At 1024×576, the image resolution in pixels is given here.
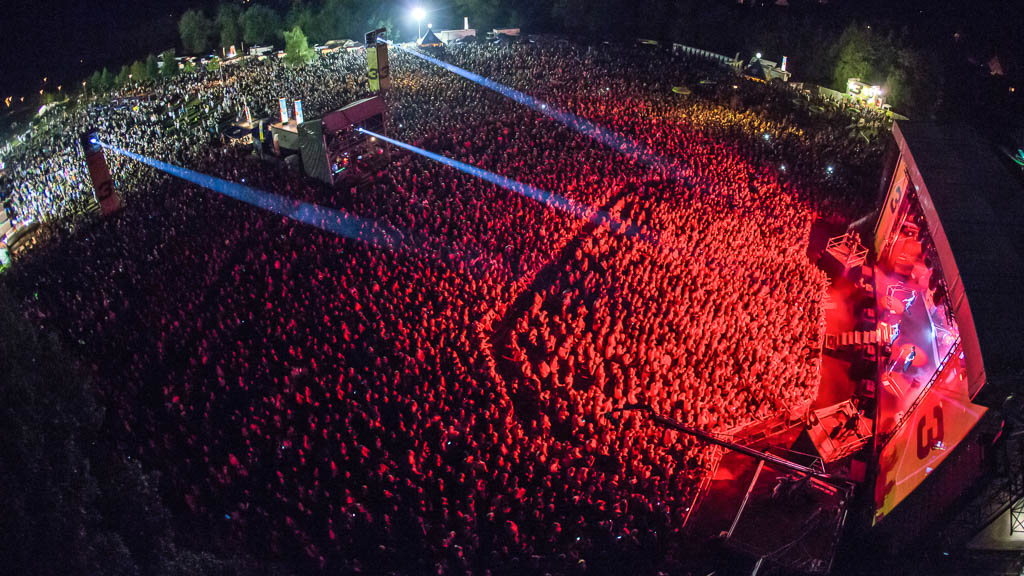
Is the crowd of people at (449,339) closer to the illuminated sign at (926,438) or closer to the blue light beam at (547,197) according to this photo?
the blue light beam at (547,197)

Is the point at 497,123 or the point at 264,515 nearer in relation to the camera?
the point at 264,515

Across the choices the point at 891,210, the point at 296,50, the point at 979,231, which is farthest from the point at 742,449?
the point at 296,50

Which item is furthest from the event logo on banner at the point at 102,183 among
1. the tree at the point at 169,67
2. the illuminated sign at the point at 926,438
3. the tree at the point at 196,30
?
the tree at the point at 196,30

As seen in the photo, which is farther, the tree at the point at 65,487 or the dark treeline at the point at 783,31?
the dark treeline at the point at 783,31

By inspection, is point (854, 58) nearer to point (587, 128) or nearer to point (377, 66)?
point (587, 128)

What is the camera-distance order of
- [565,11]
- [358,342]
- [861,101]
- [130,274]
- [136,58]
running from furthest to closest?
[565,11], [136,58], [861,101], [130,274], [358,342]

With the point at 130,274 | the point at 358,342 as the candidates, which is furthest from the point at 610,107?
the point at 130,274

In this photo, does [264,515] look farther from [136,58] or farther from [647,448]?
[136,58]
